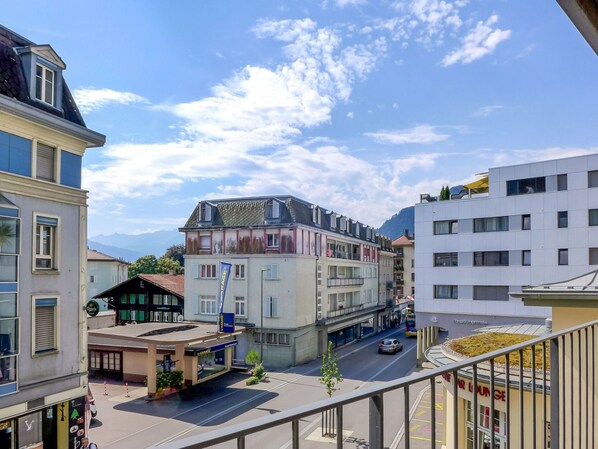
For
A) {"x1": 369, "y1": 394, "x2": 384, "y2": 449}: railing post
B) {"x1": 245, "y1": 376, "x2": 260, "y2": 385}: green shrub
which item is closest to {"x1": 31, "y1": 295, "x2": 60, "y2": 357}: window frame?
{"x1": 245, "y1": 376, "x2": 260, "y2": 385}: green shrub

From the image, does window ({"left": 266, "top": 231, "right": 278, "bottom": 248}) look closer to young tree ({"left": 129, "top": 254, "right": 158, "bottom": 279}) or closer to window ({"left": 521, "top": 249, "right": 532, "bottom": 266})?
window ({"left": 521, "top": 249, "right": 532, "bottom": 266})

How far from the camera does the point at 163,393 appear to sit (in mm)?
22828

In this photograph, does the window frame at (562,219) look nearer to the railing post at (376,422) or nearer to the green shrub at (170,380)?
the green shrub at (170,380)

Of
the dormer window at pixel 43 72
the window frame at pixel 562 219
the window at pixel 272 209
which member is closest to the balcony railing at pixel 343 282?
the window at pixel 272 209

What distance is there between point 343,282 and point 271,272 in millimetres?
9953

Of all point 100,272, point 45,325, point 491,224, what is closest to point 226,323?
point 45,325

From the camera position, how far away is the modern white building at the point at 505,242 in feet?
82.4

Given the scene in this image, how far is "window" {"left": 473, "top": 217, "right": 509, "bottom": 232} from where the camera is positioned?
88.7 ft

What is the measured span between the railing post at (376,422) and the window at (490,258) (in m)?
27.5

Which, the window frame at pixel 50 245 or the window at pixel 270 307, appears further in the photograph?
the window at pixel 270 307

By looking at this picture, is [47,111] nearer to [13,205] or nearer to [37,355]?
[13,205]

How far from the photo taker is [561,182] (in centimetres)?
2544

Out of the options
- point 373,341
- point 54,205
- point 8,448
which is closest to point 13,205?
point 54,205

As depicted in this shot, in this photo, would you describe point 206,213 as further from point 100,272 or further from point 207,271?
point 100,272
